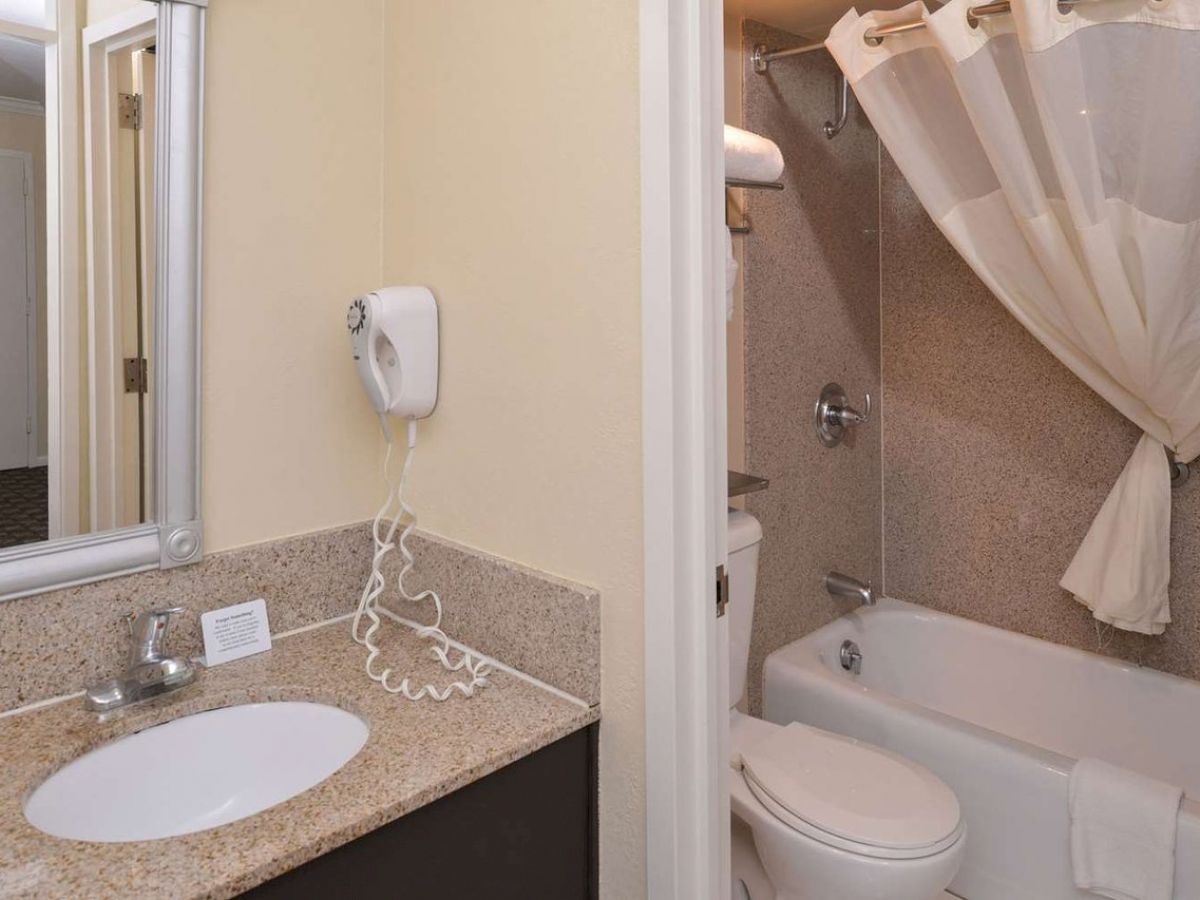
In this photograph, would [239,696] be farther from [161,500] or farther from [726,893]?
[726,893]

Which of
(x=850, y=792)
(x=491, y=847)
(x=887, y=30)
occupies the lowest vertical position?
(x=850, y=792)

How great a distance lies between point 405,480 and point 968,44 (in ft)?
4.28

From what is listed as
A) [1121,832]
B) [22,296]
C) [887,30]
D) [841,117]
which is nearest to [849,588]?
[1121,832]

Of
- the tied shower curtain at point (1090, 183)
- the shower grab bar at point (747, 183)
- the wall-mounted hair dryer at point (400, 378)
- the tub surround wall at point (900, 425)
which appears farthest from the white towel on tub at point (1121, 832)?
the shower grab bar at point (747, 183)

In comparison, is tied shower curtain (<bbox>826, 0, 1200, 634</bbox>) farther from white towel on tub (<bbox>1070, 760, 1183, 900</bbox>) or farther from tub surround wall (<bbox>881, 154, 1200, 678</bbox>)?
white towel on tub (<bbox>1070, 760, 1183, 900</bbox>)

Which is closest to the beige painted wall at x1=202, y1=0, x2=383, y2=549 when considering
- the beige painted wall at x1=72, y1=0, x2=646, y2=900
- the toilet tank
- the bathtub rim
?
the beige painted wall at x1=72, y1=0, x2=646, y2=900

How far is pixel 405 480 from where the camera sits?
1460mm

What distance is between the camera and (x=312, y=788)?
0.96m

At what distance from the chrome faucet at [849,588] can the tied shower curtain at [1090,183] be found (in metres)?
0.53

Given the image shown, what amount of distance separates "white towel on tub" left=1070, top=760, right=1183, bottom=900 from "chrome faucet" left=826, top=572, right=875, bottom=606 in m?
0.69

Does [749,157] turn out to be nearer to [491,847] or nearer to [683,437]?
[683,437]

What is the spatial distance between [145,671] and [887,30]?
1.74m

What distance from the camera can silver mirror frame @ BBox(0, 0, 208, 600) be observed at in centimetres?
118

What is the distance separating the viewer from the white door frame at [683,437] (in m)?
1.03
